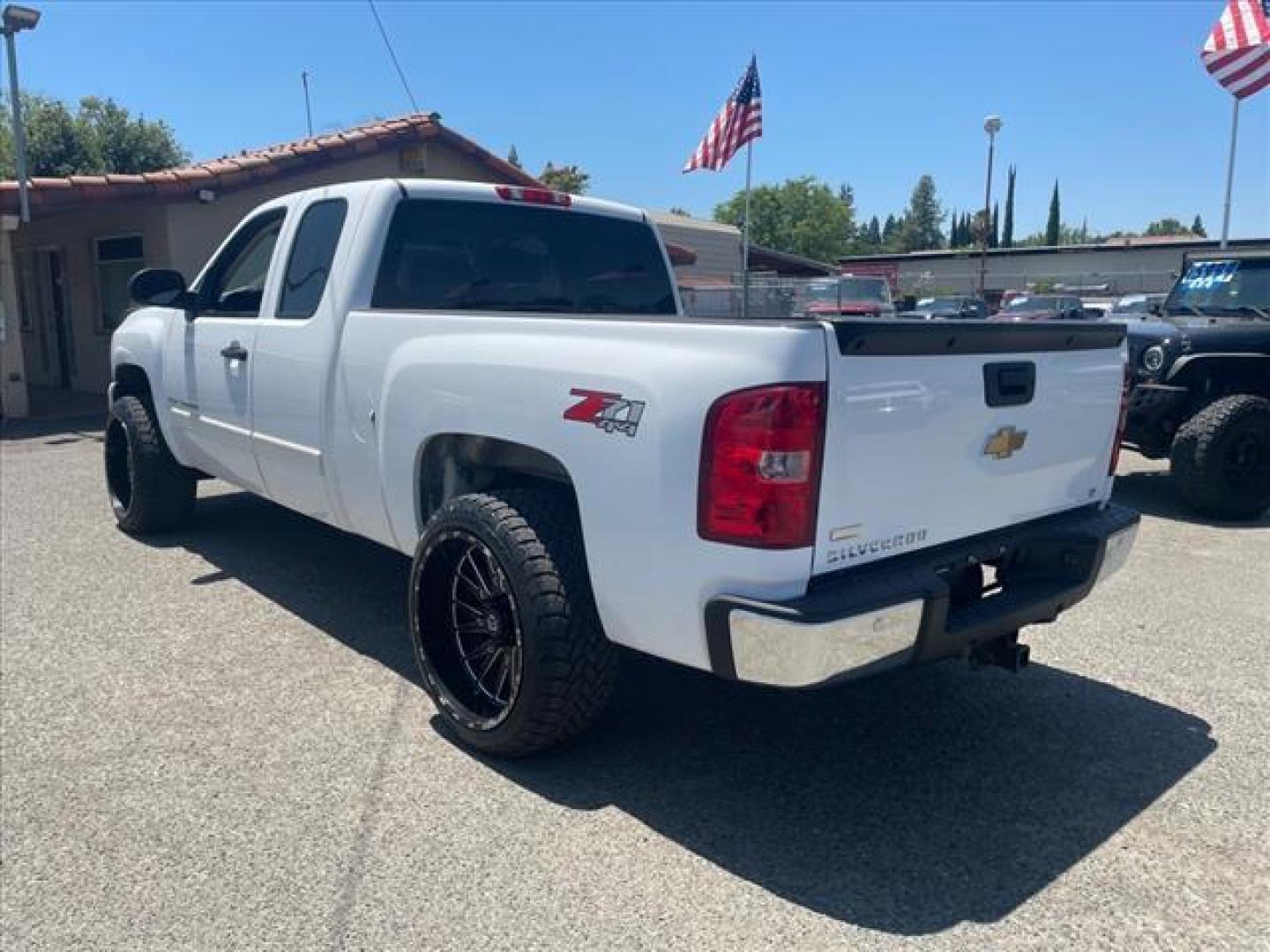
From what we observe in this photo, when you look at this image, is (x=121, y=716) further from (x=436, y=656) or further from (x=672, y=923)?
(x=672, y=923)

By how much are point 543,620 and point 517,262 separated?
2120 millimetres

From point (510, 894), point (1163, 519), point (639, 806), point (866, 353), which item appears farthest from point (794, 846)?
point (1163, 519)

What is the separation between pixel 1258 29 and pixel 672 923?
50.7ft

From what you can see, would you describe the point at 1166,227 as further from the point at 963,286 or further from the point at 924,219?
the point at 963,286

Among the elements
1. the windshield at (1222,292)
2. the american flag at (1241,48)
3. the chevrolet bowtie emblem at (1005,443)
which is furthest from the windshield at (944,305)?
the chevrolet bowtie emblem at (1005,443)

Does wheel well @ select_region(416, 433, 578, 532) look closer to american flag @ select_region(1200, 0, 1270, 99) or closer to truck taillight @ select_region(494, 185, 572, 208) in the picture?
truck taillight @ select_region(494, 185, 572, 208)

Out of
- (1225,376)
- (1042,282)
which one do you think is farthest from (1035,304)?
(1225,376)

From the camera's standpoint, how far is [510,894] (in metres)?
2.69

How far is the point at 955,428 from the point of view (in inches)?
117

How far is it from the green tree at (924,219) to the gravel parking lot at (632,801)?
13940cm

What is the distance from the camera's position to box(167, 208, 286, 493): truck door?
488cm

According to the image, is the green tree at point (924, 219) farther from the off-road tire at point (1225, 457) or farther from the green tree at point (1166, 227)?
the off-road tire at point (1225, 457)

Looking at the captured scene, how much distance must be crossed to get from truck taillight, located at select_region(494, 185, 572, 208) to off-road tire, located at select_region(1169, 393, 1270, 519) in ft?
17.2

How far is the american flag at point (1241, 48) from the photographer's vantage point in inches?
531
